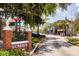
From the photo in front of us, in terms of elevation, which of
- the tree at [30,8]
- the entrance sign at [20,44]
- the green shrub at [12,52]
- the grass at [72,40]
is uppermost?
the tree at [30,8]

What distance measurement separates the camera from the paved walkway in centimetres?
501

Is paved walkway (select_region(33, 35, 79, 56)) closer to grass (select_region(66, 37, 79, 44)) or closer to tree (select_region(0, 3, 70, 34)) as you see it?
grass (select_region(66, 37, 79, 44))

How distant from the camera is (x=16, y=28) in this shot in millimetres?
5043

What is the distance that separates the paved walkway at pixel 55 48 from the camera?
5012 millimetres

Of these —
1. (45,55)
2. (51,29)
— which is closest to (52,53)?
(45,55)

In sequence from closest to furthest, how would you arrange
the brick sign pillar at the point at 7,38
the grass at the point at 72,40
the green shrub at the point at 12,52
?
the green shrub at the point at 12,52 < the brick sign pillar at the point at 7,38 < the grass at the point at 72,40

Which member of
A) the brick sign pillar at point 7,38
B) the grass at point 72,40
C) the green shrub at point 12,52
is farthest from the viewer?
the grass at point 72,40

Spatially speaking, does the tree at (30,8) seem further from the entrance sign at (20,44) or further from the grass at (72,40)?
the grass at (72,40)

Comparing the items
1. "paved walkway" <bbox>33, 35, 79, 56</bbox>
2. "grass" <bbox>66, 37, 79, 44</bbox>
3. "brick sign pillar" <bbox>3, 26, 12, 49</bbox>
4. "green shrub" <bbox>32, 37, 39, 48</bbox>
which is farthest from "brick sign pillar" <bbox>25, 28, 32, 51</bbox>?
"grass" <bbox>66, 37, 79, 44</bbox>

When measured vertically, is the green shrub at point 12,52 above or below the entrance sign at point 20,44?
below

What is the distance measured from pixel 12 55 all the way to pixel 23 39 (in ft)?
1.43

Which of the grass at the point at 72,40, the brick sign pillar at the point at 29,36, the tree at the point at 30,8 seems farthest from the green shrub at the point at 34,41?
the grass at the point at 72,40

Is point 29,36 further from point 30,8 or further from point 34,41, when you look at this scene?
point 30,8

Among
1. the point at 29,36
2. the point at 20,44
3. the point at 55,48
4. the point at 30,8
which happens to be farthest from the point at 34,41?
the point at 30,8
